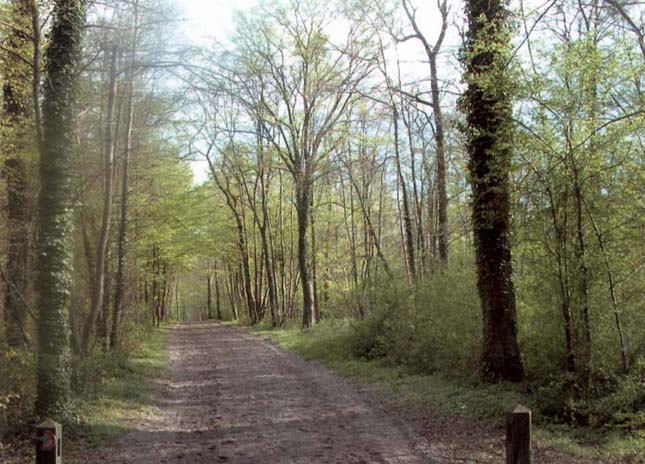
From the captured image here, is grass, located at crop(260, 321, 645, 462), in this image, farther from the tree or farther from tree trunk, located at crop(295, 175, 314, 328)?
tree trunk, located at crop(295, 175, 314, 328)

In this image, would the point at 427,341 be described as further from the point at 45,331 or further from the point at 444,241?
the point at 45,331

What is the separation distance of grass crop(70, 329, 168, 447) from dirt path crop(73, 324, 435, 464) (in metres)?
0.32

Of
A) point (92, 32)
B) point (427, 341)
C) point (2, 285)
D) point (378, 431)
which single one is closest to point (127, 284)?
point (2, 285)

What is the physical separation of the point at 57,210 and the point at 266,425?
14.6ft

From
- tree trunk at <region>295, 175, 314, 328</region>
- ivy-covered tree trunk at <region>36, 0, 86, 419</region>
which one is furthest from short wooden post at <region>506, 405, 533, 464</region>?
tree trunk at <region>295, 175, 314, 328</region>

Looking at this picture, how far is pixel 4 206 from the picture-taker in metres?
10.2

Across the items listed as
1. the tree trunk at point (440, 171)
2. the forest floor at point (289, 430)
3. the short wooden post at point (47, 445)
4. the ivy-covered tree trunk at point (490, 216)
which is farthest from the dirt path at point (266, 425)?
the tree trunk at point (440, 171)

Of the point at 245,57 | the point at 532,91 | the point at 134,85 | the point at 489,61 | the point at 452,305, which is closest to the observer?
the point at 532,91

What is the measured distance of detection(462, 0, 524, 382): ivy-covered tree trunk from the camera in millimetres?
8781

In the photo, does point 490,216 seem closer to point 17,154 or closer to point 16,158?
point 17,154

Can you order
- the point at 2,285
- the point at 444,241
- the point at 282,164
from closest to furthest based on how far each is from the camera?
1. the point at 2,285
2. the point at 444,241
3. the point at 282,164

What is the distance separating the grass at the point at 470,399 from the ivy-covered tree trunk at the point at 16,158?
7.07 m

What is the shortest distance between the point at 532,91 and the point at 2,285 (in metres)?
9.98

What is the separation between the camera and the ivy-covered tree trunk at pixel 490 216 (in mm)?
8781
